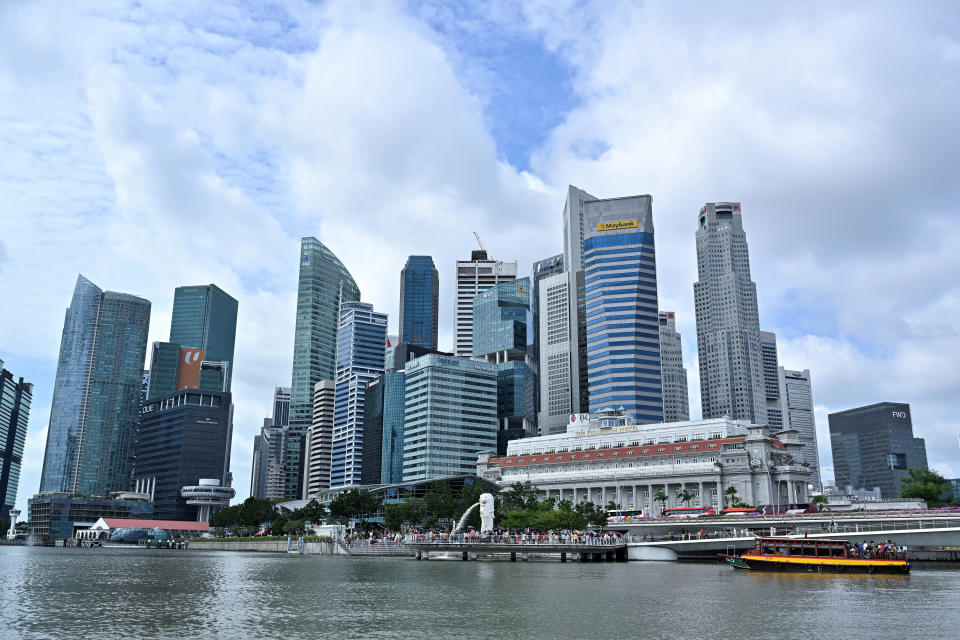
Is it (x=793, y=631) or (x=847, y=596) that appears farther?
(x=847, y=596)

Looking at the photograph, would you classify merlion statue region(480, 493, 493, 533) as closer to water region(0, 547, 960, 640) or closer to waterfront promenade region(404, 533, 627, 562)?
waterfront promenade region(404, 533, 627, 562)

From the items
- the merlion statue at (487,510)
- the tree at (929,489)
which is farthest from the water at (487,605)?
the tree at (929,489)

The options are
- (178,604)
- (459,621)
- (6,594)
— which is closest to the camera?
(459,621)

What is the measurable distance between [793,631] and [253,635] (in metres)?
33.6

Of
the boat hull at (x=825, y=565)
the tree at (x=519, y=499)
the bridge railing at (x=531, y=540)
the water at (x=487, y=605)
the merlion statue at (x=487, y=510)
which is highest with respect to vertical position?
the tree at (x=519, y=499)

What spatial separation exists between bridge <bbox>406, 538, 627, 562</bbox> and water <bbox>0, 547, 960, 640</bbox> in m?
31.5

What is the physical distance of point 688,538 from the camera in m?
139

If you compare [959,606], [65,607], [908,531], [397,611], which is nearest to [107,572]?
[65,607]

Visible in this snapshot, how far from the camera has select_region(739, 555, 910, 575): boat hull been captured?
98.4 m

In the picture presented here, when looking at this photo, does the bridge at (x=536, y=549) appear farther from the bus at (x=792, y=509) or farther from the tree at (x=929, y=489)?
the tree at (x=929, y=489)

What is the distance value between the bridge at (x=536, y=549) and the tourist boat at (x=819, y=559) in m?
28.3

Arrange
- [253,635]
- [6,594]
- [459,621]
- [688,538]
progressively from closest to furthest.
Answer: [253,635] → [459,621] → [6,594] → [688,538]

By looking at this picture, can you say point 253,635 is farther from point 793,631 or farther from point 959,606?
point 959,606

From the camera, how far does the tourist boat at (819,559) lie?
9962 centimetres
